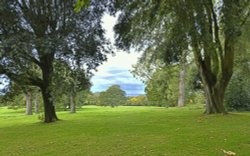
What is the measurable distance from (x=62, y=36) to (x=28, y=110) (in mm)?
23808

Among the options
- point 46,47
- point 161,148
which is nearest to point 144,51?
point 46,47

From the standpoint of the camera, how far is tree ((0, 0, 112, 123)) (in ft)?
49.2

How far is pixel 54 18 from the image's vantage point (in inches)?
669

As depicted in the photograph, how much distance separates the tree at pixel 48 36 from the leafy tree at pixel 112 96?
36.8 metres

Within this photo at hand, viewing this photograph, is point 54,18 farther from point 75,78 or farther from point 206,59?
point 206,59

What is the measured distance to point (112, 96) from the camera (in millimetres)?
55375

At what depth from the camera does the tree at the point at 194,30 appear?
13.2 metres

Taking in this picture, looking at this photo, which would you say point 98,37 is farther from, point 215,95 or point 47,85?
point 215,95

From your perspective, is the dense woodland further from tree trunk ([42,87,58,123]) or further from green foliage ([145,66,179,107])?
green foliage ([145,66,179,107])

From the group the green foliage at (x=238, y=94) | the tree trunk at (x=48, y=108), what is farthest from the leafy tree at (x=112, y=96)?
the tree trunk at (x=48, y=108)

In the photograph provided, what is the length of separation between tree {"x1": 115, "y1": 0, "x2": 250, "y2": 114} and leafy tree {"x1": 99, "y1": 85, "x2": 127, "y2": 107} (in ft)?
113

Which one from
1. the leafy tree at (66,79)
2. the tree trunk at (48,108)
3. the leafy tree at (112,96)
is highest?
the leafy tree at (112,96)

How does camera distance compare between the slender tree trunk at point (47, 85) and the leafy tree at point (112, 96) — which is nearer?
the slender tree trunk at point (47, 85)

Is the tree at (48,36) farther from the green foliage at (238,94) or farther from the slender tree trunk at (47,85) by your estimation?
the green foliage at (238,94)
